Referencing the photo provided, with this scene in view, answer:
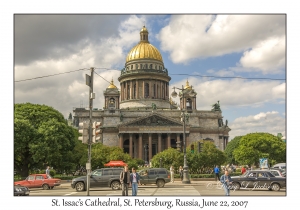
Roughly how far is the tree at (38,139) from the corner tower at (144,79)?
5211 centimetres

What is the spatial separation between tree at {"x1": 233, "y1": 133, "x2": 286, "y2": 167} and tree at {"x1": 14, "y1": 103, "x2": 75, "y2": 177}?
115 ft

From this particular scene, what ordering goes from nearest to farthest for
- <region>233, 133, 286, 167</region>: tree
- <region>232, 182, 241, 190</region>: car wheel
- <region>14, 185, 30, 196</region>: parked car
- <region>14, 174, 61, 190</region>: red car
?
1. <region>14, 185, 30, 196</region>: parked car
2. <region>232, 182, 241, 190</region>: car wheel
3. <region>14, 174, 61, 190</region>: red car
4. <region>233, 133, 286, 167</region>: tree

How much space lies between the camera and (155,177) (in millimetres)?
32344

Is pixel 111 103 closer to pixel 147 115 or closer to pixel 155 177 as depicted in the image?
pixel 147 115

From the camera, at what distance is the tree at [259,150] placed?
2766 inches

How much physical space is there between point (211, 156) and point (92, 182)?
2515 cm

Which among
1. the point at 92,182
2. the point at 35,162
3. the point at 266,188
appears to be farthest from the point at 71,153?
the point at 266,188

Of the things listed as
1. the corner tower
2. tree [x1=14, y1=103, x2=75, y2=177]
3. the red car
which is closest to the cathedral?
the corner tower

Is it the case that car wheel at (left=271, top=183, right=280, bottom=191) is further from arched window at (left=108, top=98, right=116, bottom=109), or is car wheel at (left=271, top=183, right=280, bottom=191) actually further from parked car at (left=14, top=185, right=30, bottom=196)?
arched window at (left=108, top=98, right=116, bottom=109)

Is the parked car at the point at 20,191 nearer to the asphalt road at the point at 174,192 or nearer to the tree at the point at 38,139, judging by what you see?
the asphalt road at the point at 174,192

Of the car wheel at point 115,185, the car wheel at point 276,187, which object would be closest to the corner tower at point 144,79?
the car wheel at point 115,185

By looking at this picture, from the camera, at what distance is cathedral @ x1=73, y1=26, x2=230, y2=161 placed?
88250 mm

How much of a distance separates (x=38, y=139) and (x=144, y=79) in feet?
202

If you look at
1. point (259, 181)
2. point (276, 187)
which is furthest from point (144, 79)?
point (276, 187)
